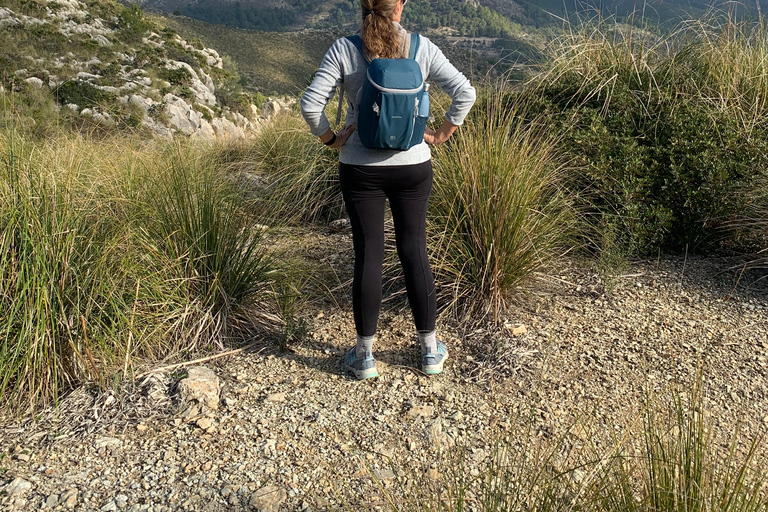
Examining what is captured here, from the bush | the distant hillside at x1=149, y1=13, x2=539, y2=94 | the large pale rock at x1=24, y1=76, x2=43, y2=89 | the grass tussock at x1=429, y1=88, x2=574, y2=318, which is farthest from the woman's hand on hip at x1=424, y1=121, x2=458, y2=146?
the distant hillside at x1=149, y1=13, x2=539, y2=94

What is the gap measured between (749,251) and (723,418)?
5.95 ft

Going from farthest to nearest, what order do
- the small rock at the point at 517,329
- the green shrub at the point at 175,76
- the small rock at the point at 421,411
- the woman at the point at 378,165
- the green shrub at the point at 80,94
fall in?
the green shrub at the point at 175,76 → the green shrub at the point at 80,94 → the small rock at the point at 517,329 → the small rock at the point at 421,411 → the woman at the point at 378,165

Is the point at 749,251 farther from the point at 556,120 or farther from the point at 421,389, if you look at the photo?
the point at 421,389

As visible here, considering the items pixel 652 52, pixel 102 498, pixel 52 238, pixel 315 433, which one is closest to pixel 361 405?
pixel 315 433

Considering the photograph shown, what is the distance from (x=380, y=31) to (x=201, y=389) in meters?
1.82

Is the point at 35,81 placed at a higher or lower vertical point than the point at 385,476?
lower

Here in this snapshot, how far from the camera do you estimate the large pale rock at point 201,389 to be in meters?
2.57

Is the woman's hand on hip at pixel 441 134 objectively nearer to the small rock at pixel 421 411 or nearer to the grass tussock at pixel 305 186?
the small rock at pixel 421 411

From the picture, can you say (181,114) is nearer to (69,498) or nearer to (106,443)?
(106,443)

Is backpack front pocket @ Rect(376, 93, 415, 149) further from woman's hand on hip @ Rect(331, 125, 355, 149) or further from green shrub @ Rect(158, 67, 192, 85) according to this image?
green shrub @ Rect(158, 67, 192, 85)

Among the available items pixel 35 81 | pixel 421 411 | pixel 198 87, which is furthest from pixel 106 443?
pixel 198 87

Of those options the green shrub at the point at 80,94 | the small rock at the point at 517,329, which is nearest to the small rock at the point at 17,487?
the small rock at the point at 517,329

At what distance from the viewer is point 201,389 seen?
8.54ft

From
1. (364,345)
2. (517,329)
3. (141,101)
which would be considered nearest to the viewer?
(364,345)
